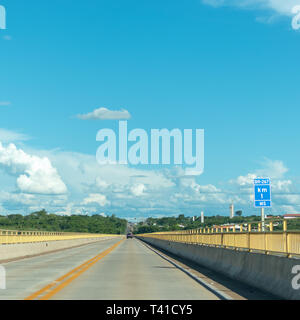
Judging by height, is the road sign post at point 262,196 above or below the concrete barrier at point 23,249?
above

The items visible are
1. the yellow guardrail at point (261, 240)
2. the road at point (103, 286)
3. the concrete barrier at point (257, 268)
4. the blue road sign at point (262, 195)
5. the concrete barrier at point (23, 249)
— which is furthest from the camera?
the concrete barrier at point (23, 249)

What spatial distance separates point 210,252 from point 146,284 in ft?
32.8

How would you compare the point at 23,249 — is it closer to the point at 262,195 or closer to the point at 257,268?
the point at 262,195

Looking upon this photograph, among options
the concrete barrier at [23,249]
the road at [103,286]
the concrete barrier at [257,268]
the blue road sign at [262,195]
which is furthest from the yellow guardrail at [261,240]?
the concrete barrier at [23,249]

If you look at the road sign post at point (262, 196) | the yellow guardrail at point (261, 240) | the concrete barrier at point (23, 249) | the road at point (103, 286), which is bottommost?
the road at point (103, 286)

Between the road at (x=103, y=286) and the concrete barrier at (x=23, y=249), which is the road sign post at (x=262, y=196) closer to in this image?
the road at (x=103, y=286)

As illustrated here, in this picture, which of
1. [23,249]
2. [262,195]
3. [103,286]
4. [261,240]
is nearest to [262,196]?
[262,195]

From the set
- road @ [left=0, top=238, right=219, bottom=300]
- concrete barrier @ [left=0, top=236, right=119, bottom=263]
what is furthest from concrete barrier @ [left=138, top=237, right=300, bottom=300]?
concrete barrier @ [left=0, top=236, right=119, bottom=263]

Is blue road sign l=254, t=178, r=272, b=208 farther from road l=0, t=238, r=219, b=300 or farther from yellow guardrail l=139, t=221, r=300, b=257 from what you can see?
road l=0, t=238, r=219, b=300

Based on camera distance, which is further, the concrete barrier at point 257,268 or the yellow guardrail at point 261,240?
the yellow guardrail at point 261,240

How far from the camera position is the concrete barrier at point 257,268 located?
1467 cm

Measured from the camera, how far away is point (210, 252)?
1110 inches
